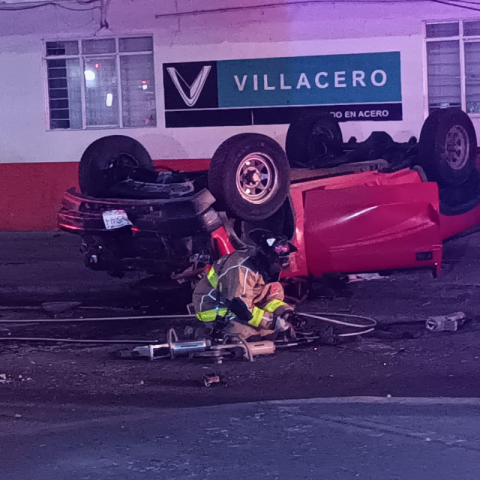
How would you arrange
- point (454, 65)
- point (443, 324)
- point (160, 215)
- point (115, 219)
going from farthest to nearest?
point (454, 65)
point (115, 219)
point (160, 215)
point (443, 324)

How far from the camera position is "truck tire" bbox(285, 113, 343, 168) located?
36.4ft

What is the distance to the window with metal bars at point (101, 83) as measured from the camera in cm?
1605

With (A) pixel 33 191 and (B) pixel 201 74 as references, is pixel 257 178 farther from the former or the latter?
(A) pixel 33 191

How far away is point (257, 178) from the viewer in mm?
8867

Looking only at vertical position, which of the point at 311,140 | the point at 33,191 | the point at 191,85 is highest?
the point at 191,85

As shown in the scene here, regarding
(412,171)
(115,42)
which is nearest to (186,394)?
(412,171)

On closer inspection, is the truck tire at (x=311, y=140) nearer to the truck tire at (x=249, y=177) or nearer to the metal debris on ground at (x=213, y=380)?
the truck tire at (x=249, y=177)

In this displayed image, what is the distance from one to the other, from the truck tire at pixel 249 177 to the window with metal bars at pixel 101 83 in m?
7.37

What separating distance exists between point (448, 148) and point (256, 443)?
5971mm

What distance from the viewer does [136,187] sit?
9312 millimetres

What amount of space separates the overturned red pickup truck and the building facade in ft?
15.9

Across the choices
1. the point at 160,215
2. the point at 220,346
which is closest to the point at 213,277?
the point at 220,346

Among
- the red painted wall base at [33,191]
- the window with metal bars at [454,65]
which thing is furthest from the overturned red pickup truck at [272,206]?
the red painted wall base at [33,191]

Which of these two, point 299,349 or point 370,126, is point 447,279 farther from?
point 370,126
